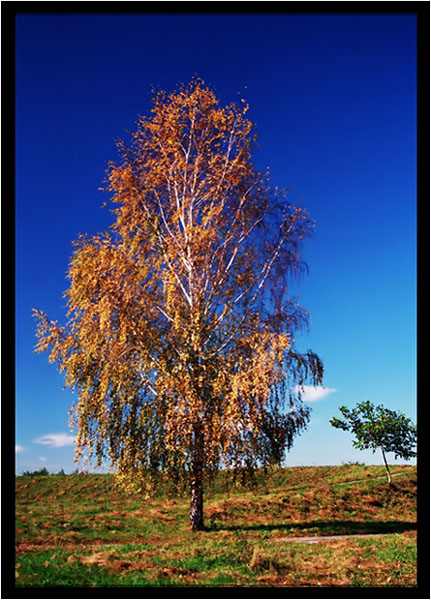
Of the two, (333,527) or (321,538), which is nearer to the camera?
(321,538)

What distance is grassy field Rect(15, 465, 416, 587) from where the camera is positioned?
909 centimetres

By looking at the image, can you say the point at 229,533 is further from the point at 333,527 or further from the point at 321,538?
the point at 333,527

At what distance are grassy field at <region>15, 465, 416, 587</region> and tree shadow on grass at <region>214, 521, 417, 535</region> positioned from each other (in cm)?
4

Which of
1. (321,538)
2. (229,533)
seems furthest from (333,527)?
(229,533)

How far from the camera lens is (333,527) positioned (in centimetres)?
1661

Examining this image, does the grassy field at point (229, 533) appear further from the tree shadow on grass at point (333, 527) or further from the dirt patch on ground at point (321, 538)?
the dirt patch on ground at point (321, 538)

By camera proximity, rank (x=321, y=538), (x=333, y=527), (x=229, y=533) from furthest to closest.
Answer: (x=333, y=527) < (x=229, y=533) < (x=321, y=538)

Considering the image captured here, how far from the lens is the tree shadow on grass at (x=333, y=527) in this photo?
51.9 feet

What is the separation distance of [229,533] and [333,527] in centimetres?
→ 404

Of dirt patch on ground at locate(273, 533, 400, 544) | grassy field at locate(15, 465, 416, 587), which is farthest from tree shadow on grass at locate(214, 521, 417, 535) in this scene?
dirt patch on ground at locate(273, 533, 400, 544)

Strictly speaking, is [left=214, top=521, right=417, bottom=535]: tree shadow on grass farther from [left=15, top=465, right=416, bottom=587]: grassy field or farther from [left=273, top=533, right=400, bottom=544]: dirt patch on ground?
[left=273, top=533, right=400, bottom=544]: dirt patch on ground

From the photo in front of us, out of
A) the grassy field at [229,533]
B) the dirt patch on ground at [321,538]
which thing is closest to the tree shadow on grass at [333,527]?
the grassy field at [229,533]

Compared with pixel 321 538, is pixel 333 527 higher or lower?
lower

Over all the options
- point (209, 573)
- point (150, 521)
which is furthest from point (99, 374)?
point (209, 573)
